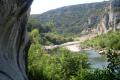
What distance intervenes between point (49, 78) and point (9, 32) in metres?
17.6

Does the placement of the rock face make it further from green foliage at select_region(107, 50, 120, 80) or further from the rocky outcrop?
the rocky outcrop

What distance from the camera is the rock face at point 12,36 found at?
17.9ft

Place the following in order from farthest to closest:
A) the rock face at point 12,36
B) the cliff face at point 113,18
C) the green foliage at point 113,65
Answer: the cliff face at point 113,18, the green foliage at point 113,65, the rock face at point 12,36

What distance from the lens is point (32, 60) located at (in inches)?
1024

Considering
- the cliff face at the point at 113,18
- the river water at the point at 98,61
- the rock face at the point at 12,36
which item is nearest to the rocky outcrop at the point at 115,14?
the cliff face at the point at 113,18

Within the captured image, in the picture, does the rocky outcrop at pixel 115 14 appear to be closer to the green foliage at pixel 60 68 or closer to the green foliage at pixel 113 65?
the green foliage at pixel 60 68

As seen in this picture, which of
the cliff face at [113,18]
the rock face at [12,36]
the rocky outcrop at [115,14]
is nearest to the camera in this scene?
the rock face at [12,36]

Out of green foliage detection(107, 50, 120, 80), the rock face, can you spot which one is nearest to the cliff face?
green foliage detection(107, 50, 120, 80)

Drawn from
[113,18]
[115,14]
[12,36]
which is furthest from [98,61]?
[113,18]

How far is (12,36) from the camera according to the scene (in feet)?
20.4

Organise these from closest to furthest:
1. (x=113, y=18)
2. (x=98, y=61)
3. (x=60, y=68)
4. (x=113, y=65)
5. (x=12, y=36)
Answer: (x=12, y=36) < (x=113, y=65) < (x=60, y=68) < (x=98, y=61) < (x=113, y=18)

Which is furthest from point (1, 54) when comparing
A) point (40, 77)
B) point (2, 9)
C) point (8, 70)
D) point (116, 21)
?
point (116, 21)

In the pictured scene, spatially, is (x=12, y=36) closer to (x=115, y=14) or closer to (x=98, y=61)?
(x=98, y=61)

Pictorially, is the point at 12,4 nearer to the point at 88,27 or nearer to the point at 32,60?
the point at 32,60
